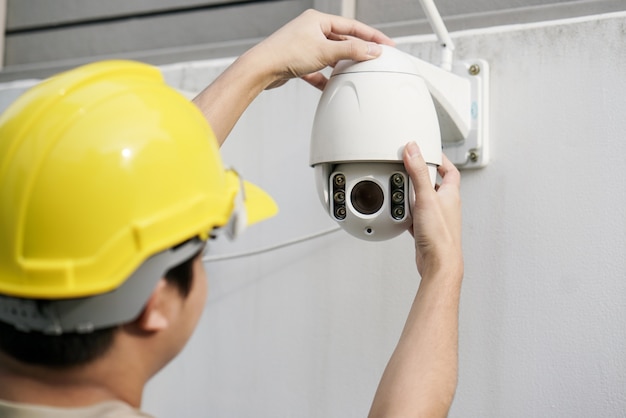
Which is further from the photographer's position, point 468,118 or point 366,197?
point 468,118

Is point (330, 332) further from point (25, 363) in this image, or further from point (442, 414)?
point (25, 363)

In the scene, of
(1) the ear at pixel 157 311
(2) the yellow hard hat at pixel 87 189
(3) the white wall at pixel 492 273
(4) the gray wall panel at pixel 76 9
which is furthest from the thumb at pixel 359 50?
(4) the gray wall panel at pixel 76 9

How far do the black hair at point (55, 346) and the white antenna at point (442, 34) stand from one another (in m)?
0.88

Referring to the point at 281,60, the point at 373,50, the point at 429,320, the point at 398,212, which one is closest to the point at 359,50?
the point at 373,50

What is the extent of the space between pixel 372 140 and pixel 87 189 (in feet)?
1.78

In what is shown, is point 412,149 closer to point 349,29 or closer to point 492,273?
point 349,29

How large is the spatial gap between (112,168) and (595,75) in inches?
38.5

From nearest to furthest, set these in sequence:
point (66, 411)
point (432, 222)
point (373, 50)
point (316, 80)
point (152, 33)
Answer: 1. point (66, 411)
2. point (432, 222)
3. point (373, 50)
4. point (316, 80)
5. point (152, 33)

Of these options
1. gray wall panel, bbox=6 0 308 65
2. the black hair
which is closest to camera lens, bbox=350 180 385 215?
the black hair

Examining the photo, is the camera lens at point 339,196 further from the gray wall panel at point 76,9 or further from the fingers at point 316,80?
the gray wall panel at point 76,9

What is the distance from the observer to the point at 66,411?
0.93 metres

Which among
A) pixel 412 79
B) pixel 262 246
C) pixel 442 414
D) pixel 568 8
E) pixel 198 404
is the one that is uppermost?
pixel 568 8

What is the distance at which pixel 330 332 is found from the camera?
5.89 feet

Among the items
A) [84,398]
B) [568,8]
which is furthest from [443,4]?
[84,398]
